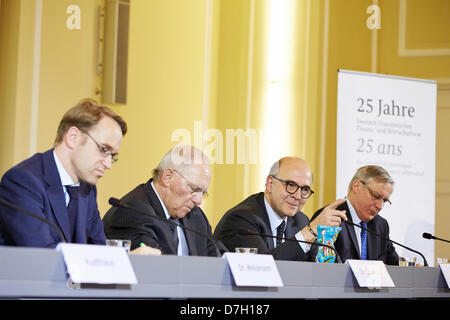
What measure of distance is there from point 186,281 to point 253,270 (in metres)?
0.26

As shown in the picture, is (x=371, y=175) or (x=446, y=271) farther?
(x=371, y=175)

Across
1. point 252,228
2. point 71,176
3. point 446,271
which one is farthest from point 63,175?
point 446,271

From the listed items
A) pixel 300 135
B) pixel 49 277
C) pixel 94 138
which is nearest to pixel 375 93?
pixel 300 135

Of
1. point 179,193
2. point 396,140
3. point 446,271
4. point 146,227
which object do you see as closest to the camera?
point 146,227

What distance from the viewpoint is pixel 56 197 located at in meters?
2.53

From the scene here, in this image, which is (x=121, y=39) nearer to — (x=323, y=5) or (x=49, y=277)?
(x=323, y=5)

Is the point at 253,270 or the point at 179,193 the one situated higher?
the point at 179,193

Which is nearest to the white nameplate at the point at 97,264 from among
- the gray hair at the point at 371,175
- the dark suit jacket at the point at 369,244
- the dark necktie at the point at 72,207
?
the dark necktie at the point at 72,207

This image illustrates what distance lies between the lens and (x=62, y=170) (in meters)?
2.64

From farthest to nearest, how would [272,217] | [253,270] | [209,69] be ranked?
1. [209,69]
2. [272,217]
3. [253,270]

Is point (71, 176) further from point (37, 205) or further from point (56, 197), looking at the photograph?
point (37, 205)
